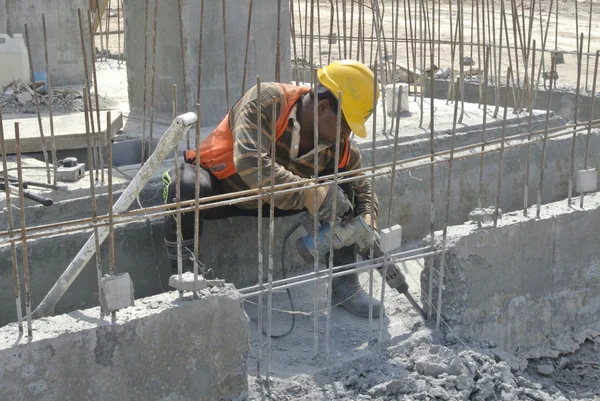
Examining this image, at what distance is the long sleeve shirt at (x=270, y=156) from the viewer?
4484 millimetres

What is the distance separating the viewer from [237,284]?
5348mm

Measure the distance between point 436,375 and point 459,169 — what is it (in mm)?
2323

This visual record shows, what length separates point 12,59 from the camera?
7.96 metres

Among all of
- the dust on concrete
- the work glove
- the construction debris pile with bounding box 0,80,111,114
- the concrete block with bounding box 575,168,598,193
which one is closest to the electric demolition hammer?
the work glove

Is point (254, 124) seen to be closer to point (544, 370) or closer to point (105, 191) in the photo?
point (105, 191)

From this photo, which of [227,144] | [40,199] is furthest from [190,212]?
[40,199]

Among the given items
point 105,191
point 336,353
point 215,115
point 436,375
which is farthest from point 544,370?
point 215,115

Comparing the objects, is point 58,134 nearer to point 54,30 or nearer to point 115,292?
point 115,292

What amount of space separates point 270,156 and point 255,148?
20 cm

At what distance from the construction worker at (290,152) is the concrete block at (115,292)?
110cm

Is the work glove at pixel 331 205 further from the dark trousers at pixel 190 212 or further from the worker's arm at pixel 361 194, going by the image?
the dark trousers at pixel 190 212

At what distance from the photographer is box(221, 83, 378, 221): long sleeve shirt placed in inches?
177

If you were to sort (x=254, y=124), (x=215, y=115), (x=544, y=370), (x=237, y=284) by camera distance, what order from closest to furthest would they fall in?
1. (x=254, y=124)
2. (x=544, y=370)
3. (x=237, y=284)
4. (x=215, y=115)

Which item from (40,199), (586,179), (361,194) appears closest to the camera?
(40,199)
